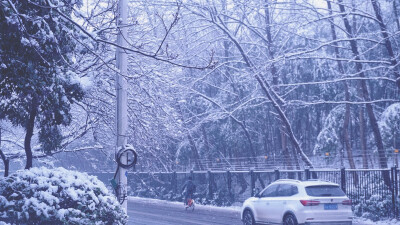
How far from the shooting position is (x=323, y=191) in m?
13.4

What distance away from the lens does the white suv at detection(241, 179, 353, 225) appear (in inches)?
510

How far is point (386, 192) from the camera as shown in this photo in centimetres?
1719

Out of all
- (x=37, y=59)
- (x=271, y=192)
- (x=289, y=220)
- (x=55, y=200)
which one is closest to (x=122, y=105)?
(x=37, y=59)

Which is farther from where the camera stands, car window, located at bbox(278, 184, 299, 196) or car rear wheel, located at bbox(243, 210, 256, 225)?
car rear wheel, located at bbox(243, 210, 256, 225)

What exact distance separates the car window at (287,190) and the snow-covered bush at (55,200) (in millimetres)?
6590

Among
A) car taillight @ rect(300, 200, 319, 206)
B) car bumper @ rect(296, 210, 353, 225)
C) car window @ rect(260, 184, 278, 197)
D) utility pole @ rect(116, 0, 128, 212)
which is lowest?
car bumper @ rect(296, 210, 353, 225)

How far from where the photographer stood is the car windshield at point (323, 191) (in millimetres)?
13266

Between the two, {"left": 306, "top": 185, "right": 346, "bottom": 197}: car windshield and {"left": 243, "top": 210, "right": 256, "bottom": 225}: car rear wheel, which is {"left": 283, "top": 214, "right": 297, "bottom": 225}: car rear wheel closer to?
{"left": 306, "top": 185, "right": 346, "bottom": 197}: car windshield

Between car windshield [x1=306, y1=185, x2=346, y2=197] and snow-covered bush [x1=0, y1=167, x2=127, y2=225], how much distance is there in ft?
21.6

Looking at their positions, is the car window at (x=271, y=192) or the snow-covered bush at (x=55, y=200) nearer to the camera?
the snow-covered bush at (x=55, y=200)

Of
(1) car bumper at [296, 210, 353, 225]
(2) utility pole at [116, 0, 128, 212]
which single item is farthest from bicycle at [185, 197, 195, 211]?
(2) utility pole at [116, 0, 128, 212]

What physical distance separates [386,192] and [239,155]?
19.0 metres

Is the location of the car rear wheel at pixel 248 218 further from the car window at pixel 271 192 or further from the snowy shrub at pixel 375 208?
the snowy shrub at pixel 375 208

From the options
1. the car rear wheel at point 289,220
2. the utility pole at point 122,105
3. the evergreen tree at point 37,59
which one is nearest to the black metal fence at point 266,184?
the car rear wheel at point 289,220
